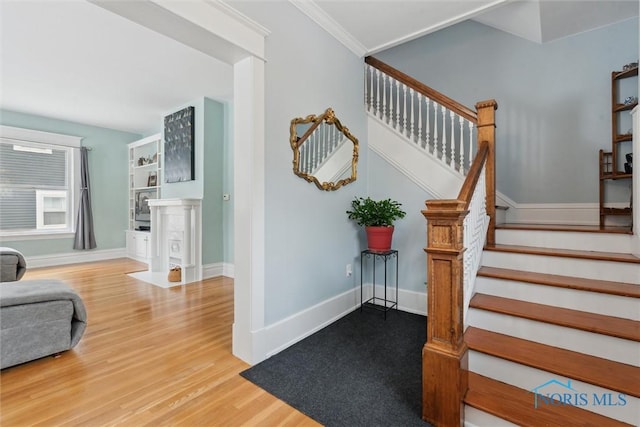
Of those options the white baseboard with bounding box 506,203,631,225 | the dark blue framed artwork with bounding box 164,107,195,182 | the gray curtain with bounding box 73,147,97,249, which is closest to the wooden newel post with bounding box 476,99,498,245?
the white baseboard with bounding box 506,203,631,225

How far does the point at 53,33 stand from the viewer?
2.71m

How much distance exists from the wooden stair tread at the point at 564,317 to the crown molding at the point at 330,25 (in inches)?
99.8

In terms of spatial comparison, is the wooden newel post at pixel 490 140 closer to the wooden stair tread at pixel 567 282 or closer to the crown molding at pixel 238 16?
the wooden stair tread at pixel 567 282

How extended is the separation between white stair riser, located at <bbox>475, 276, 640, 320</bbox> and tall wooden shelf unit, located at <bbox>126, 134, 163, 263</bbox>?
5.60m

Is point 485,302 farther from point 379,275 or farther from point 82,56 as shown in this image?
point 82,56

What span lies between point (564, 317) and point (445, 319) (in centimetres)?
79

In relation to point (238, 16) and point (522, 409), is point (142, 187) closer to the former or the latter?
point (238, 16)

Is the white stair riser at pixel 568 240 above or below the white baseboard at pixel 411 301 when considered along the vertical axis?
above

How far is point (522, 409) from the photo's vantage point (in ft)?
4.42

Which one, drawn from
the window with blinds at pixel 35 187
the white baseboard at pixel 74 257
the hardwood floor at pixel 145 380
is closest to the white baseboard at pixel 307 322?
the hardwood floor at pixel 145 380

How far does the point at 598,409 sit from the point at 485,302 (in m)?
0.67

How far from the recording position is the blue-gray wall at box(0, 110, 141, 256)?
17.8 ft

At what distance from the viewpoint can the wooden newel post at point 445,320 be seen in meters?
1.38
